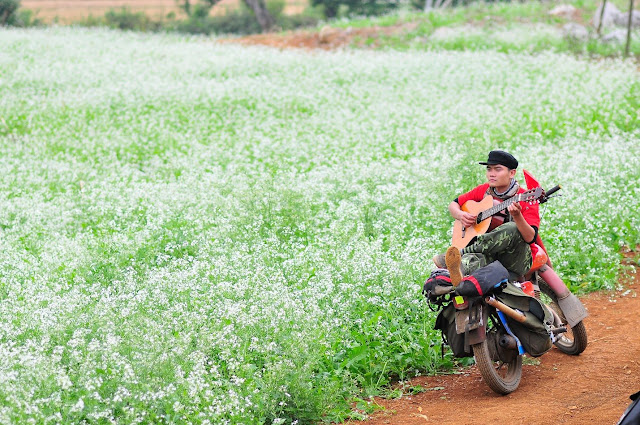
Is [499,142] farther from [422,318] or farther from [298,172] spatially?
[422,318]

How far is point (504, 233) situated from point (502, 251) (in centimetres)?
18

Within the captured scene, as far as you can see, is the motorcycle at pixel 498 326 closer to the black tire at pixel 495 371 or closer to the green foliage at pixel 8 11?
the black tire at pixel 495 371

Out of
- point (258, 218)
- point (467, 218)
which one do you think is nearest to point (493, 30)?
point (258, 218)

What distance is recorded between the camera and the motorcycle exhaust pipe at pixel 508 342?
20.8ft

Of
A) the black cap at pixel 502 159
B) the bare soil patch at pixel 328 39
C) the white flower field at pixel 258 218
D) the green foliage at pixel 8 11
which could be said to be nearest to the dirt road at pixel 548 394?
the white flower field at pixel 258 218

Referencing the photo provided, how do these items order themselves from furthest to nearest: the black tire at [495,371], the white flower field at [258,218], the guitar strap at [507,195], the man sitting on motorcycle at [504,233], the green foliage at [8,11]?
1. the green foliage at [8,11]
2. the guitar strap at [507,195]
3. the man sitting on motorcycle at [504,233]
4. the black tire at [495,371]
5. the white flower field at [258,218]

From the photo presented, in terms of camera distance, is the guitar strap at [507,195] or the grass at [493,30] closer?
the guitar strap at [507,195]

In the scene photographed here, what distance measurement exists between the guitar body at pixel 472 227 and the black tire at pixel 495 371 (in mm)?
913

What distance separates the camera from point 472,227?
260 inches

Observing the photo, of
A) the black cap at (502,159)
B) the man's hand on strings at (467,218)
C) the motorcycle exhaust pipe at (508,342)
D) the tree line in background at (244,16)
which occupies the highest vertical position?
the tree line in background at (244,16)

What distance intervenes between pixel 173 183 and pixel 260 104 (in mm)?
7379

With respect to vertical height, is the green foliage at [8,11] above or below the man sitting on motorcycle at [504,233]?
above

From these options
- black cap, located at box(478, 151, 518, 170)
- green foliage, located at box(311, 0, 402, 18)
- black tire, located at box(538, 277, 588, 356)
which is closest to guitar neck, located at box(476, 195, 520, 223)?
black cap, located at box(478, 151, 518, 170)

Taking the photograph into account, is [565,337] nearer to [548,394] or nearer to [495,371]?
[548,394]
